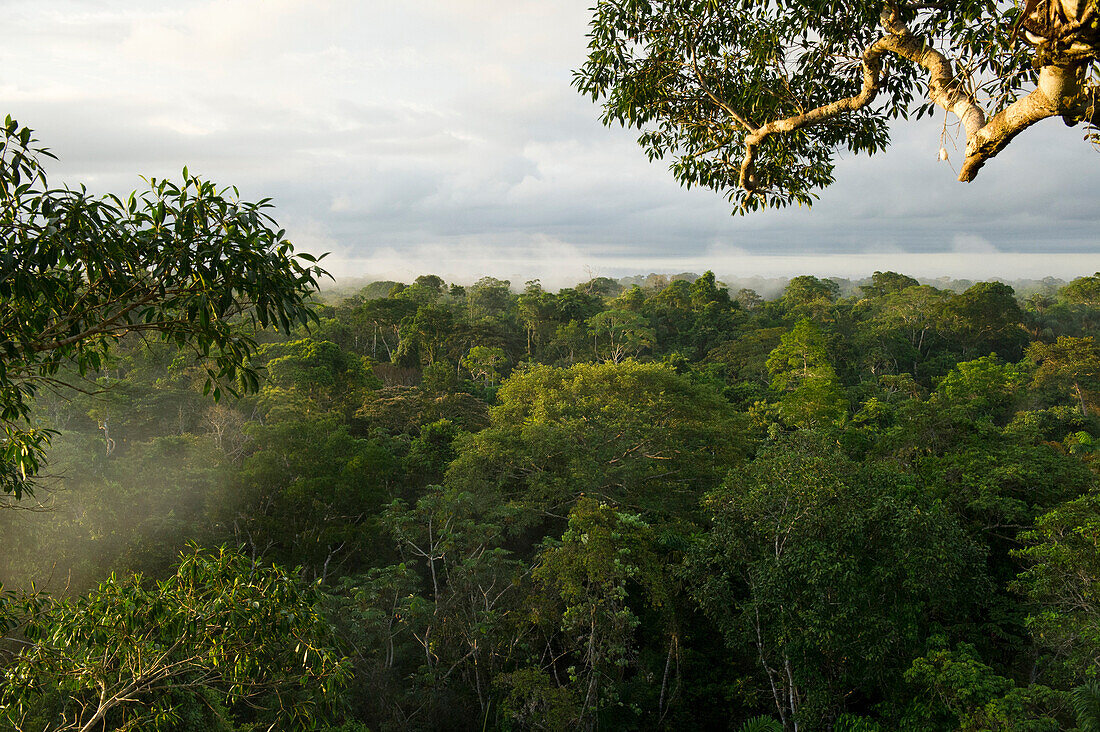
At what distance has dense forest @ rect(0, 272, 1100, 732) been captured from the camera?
2859 millimetres

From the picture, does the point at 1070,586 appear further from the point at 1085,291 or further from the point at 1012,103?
the point at 1085,291

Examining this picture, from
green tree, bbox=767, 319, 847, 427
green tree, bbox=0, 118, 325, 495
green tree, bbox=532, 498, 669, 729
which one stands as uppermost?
green tree, bbox=0, 118, 325, 495

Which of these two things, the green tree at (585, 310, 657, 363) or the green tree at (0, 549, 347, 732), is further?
the green tree at (585, 310, 657, 363)

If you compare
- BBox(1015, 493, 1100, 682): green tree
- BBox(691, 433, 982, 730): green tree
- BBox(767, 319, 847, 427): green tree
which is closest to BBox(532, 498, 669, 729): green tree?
BBox(691, 433, 982, 730): green tree

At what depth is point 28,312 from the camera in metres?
2.09

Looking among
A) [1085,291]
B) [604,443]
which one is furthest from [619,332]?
[1085,291]

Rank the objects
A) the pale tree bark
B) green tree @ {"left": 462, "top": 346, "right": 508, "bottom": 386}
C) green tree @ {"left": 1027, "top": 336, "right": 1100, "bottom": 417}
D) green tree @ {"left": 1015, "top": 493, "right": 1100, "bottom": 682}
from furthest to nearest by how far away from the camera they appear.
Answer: green tree @ {"left": 462, "top": 346, "right": 508, "bottom": 386}, green tree @ {"left": 1027, "top": 336, "right": 1100, "bottom": 417}, green tree @ {"left": 1015, "top": 493, "right": 1100, "bottom": 682}, the pale tree bark

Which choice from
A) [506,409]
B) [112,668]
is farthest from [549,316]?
[112,668]

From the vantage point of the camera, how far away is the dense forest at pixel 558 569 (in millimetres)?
2859

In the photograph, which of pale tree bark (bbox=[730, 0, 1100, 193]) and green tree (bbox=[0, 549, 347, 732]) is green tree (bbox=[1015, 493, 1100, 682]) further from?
green tree (bbox=[0, 549, 347, 732])

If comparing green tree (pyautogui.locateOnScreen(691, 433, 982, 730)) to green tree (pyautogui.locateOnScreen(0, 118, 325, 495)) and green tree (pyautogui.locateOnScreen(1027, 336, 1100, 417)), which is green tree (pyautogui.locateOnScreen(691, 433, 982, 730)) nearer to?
green tree (pyautogui.locateOnScreen(0, 118, 325, 495))

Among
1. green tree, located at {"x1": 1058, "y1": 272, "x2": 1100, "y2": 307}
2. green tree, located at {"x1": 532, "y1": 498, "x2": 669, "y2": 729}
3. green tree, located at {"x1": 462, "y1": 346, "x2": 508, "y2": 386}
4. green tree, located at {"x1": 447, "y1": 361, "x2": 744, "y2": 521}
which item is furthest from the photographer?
green tree, located at {"x1": 1058, "y1": 272, "x2": 1100, "y2": 307}

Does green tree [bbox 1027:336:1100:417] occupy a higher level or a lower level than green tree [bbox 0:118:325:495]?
lower

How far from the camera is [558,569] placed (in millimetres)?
7664
